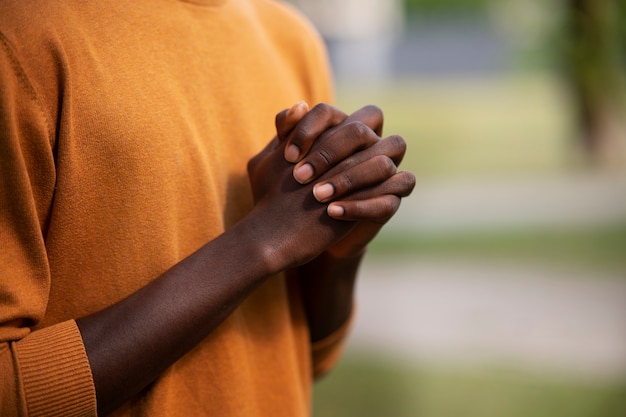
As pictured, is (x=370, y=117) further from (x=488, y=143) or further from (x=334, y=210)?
(x=488, y=143)

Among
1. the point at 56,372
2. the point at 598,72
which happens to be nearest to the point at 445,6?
the point at 598,72

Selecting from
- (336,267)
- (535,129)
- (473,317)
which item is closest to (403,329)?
(473,317)

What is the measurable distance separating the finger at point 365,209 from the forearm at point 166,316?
14 centimetres

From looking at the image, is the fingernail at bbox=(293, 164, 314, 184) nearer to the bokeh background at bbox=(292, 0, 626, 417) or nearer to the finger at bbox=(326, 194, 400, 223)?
the finger at bbox=(326, 194, 400, 223)

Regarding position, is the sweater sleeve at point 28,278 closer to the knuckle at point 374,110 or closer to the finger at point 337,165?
the finger at point 337,165

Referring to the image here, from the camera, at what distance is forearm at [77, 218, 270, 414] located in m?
1.24

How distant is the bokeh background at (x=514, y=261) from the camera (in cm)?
452

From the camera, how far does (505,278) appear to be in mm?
6168

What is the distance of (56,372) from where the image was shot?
3.94 feet

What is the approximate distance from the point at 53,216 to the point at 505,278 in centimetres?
528

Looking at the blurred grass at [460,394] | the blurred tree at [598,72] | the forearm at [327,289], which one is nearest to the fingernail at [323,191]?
the forearm at [327,289]

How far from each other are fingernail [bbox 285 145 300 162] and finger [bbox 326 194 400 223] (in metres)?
0.10

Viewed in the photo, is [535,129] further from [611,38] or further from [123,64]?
[123,64]


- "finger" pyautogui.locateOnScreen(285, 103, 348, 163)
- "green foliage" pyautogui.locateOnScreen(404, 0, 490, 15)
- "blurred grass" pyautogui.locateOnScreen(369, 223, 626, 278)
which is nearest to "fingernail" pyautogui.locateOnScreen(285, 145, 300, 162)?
"finger" pyautogui.locateOnScreen(285, 103, 348, 163)
